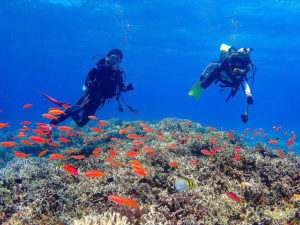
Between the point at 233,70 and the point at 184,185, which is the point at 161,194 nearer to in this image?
the point at 184,185

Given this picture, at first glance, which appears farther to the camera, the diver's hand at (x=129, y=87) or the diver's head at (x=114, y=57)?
the diver's hand at (x=129, y=87)

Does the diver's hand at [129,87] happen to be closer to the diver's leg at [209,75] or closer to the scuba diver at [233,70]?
the diver's leg at [209,75]

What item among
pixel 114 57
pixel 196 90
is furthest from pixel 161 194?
pixel 196 90

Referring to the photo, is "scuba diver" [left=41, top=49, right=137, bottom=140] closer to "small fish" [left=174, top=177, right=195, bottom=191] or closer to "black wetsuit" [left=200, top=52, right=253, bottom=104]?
"black wetsuit" [left=200, top=52, right=253, bottom=104]

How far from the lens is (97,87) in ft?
29.4

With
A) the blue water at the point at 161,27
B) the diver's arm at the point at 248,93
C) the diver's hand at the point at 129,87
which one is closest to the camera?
the diver's arm at the point at 248,93

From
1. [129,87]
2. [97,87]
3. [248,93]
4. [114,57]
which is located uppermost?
[114,57]

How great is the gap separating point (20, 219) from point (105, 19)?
31.6 metres

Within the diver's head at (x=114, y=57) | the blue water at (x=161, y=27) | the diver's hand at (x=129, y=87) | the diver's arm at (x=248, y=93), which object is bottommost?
the diver's arm at (x=248, y=93)

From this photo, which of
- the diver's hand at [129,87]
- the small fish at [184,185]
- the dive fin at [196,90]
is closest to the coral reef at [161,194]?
the small fish at [184,185]

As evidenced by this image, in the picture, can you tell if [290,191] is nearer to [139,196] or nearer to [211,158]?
[211,158]

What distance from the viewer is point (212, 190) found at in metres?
4.72

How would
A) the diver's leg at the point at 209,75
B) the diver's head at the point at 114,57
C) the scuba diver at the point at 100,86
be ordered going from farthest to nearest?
1. the diver's leg at the point at 209,75
2. the diver's head at the point at 114,57
3. the scuba diver at the point at 100,86

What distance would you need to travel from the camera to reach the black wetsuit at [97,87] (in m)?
8.92
